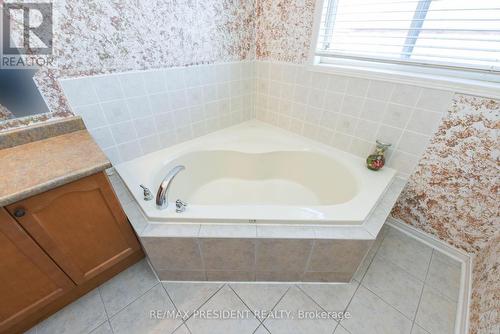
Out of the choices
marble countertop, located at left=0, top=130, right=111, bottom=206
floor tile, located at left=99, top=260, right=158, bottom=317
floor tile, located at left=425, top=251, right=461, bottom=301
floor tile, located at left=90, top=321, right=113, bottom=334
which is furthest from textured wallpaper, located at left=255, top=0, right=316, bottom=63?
floor tile, located at left=90, top=321, right=113, bottom=334

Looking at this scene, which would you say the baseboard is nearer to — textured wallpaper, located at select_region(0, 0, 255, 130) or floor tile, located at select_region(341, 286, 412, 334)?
floor tile, located at select_region(341, 286, 412, 334)

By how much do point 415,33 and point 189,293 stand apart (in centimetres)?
185

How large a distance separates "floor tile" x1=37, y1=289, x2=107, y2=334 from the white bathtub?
644mm

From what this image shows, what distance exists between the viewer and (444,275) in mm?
1262

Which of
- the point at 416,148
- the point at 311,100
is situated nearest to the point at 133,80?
the point at 311,100

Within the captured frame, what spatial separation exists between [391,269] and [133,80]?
75.3 inches

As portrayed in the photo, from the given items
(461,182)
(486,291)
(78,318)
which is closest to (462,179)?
(461,182)

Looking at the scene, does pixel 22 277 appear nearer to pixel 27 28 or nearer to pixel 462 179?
pixel 27 28

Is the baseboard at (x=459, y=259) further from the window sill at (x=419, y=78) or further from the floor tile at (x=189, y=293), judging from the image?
the floor tile at (x=189, y=293)

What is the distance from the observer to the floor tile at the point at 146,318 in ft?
3.44

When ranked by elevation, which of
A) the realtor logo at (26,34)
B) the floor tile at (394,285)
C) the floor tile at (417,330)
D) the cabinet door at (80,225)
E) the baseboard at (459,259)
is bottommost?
the floor tile at (417,330)

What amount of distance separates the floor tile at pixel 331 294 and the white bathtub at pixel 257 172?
1.52 feet

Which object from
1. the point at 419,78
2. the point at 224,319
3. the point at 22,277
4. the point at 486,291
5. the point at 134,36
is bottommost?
the point at 224,319

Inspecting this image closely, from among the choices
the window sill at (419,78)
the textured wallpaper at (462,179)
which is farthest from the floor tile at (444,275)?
the window sill at (419,78)
